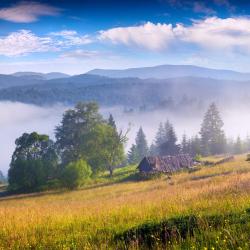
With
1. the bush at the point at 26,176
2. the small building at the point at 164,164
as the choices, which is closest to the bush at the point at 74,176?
the bush at the point at 26,176

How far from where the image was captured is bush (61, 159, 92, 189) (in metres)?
57.9

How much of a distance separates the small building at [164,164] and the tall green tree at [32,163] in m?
16.6

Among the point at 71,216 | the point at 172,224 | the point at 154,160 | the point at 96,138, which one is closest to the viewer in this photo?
the point at 172,224

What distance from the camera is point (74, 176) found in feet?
190

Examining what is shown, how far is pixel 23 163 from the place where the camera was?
64.8 metres

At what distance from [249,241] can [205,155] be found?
3469 inches

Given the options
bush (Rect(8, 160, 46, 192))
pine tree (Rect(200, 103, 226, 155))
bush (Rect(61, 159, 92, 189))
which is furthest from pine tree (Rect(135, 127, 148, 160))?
bush (Rect(61, 159, 92, 189))

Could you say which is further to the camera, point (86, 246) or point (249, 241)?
point (86, 246)

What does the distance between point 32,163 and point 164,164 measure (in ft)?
72.2

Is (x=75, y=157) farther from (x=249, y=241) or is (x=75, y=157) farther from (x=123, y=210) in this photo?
(x=249, y=241)

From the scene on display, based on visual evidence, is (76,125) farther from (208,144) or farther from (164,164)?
(208,144)

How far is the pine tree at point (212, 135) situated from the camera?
9456 cm

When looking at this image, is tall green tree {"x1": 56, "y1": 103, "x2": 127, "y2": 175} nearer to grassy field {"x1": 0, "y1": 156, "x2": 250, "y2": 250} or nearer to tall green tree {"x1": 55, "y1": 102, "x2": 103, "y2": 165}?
tall green tree {"x1": 55, "y1": 102, "x2": 103, "y2": 165}

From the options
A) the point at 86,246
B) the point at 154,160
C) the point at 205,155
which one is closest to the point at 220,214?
the point at 86,246
